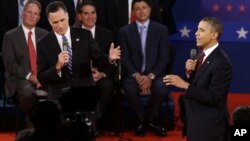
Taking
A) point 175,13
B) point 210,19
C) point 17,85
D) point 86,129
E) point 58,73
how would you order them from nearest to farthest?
1. point 86,129
2. point 210,19
3. point 58,73
4. point 17,85
5. point 175,13

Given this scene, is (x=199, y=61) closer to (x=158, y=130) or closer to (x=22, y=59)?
(x=158, y=130)

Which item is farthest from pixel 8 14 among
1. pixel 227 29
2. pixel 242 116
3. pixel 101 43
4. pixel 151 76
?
pixel 242 116

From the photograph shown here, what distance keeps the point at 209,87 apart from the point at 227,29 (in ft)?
15.0

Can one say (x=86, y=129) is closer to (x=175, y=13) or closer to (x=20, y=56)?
(x=20, y=56)

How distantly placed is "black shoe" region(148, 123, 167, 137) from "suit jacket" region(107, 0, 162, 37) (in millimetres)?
1536

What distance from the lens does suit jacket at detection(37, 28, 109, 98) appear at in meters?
5.82

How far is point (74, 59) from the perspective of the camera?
583 cm

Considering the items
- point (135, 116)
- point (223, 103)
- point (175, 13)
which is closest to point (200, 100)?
point (223, 103)

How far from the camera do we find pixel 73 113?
462 centimetres

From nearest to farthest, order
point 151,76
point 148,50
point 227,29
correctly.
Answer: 1. point 151,76
2. point 148,50
3. point 227,29

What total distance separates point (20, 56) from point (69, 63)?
→ 66.4 inches

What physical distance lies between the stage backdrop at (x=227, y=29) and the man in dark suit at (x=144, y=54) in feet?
5.70

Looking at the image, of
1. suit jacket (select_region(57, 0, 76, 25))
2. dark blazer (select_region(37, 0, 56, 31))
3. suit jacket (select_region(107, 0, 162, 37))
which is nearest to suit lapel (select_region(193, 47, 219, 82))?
suit jacket (select_region(107, 0, 162, 37))

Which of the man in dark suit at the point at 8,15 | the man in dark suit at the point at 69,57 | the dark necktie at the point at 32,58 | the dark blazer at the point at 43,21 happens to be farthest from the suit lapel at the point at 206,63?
the man in dark suit at the point at 8,15
